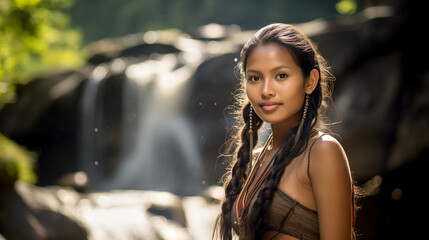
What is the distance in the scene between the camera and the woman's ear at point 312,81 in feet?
6.14

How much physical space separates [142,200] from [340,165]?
715 cm

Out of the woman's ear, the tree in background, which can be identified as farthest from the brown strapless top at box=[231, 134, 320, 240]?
the tree in background

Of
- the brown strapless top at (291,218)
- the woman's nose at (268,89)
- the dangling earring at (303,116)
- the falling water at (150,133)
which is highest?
the woman's nose at (268,89)

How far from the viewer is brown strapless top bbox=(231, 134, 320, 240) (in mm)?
1713

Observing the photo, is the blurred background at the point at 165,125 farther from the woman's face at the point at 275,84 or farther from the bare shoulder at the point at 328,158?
the bare shoulder at the point at 328,158

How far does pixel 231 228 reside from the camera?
195 centimetres

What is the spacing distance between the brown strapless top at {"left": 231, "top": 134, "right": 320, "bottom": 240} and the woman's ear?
0.39 metres

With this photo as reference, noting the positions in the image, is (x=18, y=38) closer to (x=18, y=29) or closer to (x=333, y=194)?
(x=18, y=29)

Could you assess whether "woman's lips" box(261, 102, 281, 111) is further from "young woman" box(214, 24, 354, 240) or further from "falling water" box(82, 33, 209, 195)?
"falling water" box(82, 33, 209, 195)

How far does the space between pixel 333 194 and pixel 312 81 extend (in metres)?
0.45

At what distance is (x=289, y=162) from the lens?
1.79m

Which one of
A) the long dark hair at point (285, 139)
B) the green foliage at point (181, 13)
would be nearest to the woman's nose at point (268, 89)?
the long dark hair at point (285, 139)

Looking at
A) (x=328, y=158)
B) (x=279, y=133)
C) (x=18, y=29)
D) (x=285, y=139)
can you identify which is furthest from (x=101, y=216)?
(x=18, y=29)

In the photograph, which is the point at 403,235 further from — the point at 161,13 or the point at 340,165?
the point at 161,13
